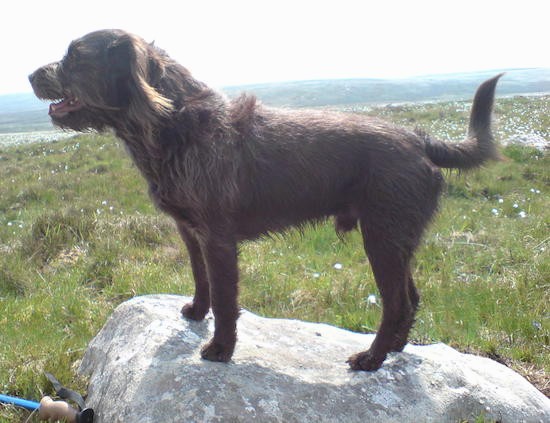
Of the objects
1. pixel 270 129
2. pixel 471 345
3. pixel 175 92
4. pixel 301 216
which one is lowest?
pixel 471 345

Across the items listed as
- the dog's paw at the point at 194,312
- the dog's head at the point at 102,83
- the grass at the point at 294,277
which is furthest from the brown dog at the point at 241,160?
the dog's paw at the point at 194,312

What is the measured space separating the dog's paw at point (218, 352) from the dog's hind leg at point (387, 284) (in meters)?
0.75

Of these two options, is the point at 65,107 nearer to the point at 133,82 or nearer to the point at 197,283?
the point at 133,82

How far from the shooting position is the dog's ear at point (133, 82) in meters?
2.86

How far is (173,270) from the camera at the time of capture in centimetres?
572

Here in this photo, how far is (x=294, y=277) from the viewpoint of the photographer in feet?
17.9

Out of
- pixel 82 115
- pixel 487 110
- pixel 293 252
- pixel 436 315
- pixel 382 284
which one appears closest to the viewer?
pixel 82 115

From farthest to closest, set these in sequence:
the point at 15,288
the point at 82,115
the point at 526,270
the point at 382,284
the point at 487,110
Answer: the point at 15,288
the point at 526,270
the point at 487,110
the point at 382,284
the point at 82,115

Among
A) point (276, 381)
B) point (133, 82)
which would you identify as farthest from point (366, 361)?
point (133, 82)

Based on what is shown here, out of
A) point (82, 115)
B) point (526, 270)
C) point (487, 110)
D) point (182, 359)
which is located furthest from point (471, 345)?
point (82, 115)

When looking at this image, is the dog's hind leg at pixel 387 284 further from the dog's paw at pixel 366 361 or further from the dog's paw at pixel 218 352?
the dog's paw at pixel 218 352

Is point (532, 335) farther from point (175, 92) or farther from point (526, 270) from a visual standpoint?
point (175, 92)

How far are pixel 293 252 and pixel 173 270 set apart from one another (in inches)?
51.5

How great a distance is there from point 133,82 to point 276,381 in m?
1.73
